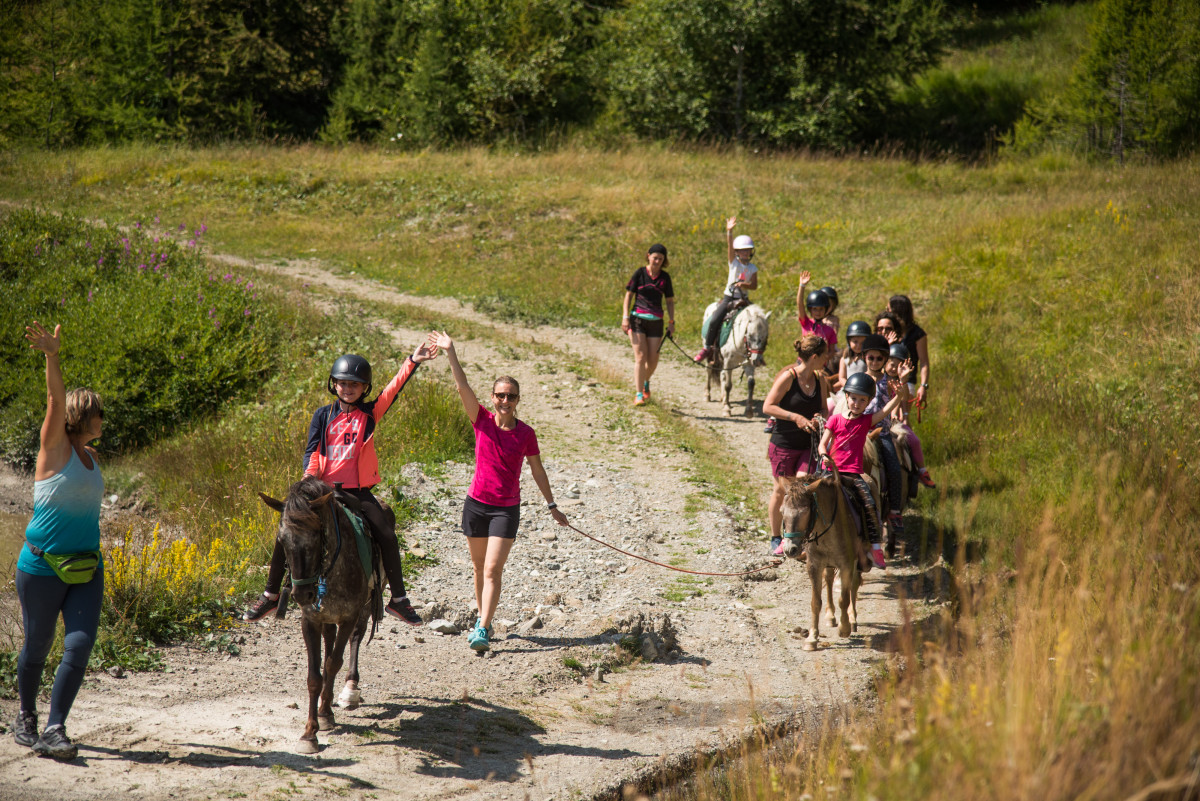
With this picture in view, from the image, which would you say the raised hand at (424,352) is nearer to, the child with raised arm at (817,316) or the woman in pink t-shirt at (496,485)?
the woman in pink t-shirt at (496,485)

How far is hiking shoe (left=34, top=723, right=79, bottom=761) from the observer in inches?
215

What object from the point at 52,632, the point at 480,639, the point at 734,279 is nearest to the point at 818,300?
the point at 734,279

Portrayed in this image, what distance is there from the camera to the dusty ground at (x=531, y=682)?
5613 mm

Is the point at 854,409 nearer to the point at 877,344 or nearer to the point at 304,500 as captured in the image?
the point at 877,344

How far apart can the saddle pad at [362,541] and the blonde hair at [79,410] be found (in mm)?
1668

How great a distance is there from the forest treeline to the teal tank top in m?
29.6

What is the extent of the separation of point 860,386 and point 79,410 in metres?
5.97

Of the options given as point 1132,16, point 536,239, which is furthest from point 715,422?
point 1132,16

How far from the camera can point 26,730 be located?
561 centimetres

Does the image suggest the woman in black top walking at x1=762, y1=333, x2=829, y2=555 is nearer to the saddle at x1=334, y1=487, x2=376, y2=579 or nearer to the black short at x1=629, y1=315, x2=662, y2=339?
the saddle at x1=334, y1=487, x2=376, y2=579

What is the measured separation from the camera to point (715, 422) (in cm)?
1401

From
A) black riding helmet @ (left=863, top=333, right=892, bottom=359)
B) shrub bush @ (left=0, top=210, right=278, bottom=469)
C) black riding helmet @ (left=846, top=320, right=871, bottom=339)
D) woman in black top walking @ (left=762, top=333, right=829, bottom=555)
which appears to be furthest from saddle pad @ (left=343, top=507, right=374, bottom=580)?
shrub bush @ (left=0, top=210, right=278, bottom=469)

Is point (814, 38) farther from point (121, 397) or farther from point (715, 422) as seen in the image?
point (121, 397)

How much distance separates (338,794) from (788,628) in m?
4.36
